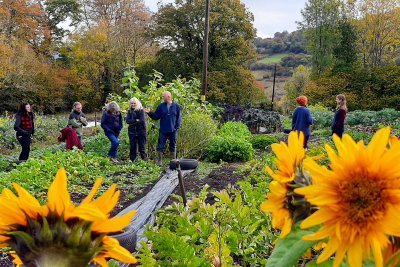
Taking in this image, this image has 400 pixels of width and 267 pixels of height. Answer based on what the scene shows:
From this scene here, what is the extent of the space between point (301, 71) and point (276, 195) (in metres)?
38.7

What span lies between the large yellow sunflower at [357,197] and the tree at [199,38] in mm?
27036

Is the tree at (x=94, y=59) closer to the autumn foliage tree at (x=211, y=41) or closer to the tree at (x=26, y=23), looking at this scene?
the tree at (x=26, y=23)

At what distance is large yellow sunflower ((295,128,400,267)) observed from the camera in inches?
19.2

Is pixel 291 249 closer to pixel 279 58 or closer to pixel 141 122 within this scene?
pixel 141 122

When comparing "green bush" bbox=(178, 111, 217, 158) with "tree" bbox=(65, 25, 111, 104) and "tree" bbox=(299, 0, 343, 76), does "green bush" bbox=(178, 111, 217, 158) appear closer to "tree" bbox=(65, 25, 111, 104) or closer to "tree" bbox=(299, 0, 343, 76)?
"tree" bbox=(65, 25, 111, 104)

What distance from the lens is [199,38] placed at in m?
28.6

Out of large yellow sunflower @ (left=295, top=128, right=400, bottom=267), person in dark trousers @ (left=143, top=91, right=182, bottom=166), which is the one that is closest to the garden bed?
person in dark trousers @ (left=143, top=91, right=182, bottom=166)

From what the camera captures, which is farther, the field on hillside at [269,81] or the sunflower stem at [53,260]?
the field on hillside at [269,81]

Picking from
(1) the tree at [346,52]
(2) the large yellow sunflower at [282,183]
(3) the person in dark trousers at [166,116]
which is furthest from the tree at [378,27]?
(2) the large yellow sunflower at [282,183]

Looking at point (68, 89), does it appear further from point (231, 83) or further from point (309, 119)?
point (309, 119)

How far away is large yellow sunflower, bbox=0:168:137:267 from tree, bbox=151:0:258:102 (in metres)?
27.0

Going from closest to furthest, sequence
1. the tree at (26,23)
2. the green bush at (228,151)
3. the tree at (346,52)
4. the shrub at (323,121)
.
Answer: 1. the green bush at (228,151)
2. the shrub at (323,121)
3. the tree at (26,23)
4. the tree at (346,52)

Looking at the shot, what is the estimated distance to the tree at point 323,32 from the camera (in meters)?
36.6

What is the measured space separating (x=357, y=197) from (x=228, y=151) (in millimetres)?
9675
